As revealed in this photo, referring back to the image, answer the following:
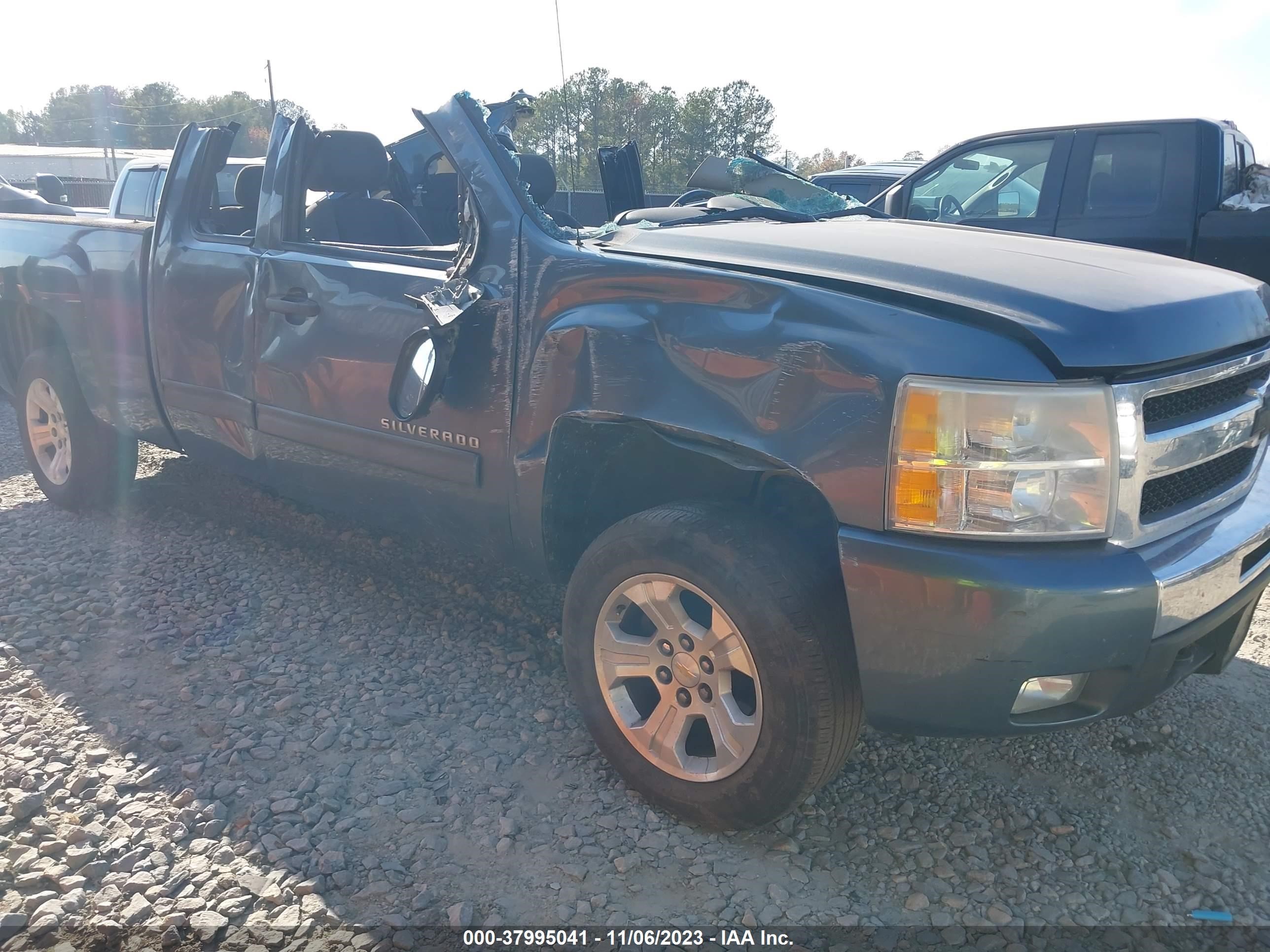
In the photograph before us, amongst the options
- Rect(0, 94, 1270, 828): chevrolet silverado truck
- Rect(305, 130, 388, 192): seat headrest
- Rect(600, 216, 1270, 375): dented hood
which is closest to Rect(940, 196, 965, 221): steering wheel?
Rect(0, 94, 1270, 828): chevrolet silverado truck

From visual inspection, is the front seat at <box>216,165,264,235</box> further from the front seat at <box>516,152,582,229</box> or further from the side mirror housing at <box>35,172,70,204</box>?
the side mirror housing at <box>35,172,70,204</box>

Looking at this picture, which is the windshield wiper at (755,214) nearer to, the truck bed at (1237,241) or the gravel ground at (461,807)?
the gravel ground at (461,807)

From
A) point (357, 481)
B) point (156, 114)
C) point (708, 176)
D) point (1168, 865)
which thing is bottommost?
point (1168, 865)

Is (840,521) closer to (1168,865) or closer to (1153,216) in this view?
(1168,865)

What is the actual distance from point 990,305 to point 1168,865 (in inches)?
57.8

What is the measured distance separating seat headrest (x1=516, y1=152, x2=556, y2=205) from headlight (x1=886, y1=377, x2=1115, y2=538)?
64.0 inches

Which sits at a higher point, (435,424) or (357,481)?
(435,424)

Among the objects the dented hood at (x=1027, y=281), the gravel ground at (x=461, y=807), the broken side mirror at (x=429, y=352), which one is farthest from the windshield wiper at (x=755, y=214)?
the gravel ground at (x=461, y=807)

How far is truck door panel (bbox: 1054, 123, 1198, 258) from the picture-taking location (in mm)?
5512

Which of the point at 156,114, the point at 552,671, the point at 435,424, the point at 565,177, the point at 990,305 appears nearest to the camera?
the point at 990,305

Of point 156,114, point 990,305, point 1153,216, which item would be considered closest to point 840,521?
point 990,305

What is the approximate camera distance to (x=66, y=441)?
4.71 m

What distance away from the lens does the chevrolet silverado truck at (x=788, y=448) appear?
76.4 inches

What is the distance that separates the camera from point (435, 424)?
2.94 metres
